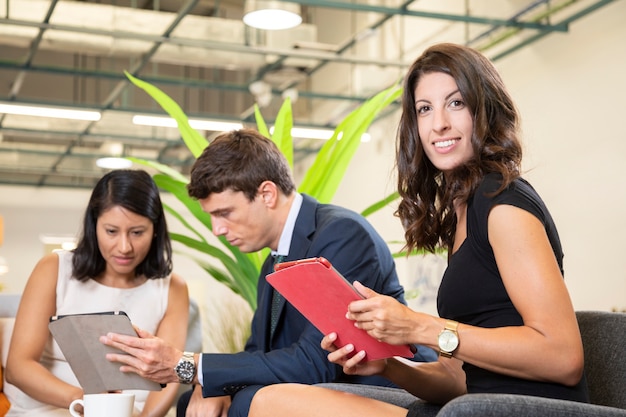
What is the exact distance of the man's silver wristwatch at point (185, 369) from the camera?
1840mm

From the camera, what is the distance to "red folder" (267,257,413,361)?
1.34m

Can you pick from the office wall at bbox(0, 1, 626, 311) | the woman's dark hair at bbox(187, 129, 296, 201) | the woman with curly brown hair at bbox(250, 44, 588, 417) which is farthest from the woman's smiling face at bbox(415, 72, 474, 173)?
the office wall at bbox(0, 1, 626, 311)

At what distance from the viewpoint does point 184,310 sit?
2.55m

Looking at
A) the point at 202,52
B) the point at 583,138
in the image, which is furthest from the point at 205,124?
the point at 583,138

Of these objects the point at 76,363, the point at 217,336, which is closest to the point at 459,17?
the point at 217,336

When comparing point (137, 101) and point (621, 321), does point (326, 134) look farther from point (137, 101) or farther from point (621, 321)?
point (621, 321)

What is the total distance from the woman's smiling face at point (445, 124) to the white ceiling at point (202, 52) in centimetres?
550

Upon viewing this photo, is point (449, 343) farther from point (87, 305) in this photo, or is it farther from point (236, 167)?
point (87, 305)

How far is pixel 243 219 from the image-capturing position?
2.17m

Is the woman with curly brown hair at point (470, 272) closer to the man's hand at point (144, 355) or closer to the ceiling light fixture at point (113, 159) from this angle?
the man's hand at point (144, 355)

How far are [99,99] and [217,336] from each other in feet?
32.5

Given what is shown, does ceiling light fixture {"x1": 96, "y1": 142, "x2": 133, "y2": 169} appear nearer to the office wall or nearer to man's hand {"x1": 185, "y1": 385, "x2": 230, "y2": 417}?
the office wall

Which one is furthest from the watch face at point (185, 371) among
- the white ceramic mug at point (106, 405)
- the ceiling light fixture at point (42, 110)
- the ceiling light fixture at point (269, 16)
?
the ceiling light fixture at point (42, 110)

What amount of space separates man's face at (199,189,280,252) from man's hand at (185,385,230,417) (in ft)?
1.33
